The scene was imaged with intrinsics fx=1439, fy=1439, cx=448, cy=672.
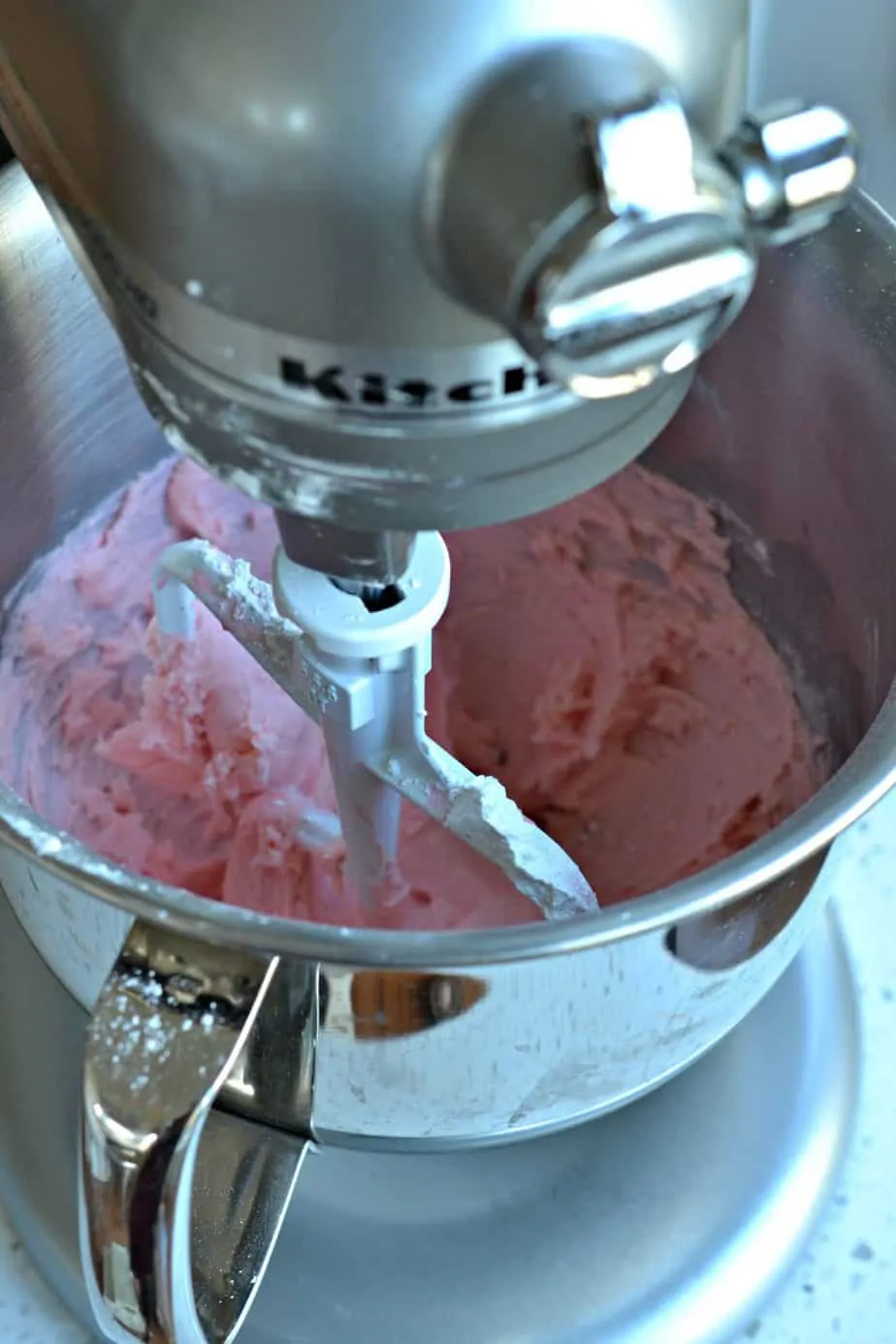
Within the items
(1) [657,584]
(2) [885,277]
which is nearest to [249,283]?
(2) [885,277]

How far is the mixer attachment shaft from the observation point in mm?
429

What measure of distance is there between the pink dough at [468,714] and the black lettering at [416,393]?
0.33 m

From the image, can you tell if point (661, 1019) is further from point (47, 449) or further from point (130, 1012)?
point (47, 449)

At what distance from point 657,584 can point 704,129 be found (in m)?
0.41

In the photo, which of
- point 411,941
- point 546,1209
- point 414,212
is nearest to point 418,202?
point 414,212

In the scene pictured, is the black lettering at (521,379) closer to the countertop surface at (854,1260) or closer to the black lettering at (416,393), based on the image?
the black lettering at (416,393)

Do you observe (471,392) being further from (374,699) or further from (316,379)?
(374,699)

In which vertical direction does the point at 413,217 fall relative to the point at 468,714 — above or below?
above

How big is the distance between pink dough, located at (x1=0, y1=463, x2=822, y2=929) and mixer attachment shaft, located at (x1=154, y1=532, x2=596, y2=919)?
0.08 m

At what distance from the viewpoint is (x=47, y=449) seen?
60cm

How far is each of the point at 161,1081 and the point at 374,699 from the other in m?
0.16

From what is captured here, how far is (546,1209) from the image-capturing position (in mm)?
519

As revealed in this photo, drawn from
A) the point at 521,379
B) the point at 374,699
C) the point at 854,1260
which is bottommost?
the point at 854,1260

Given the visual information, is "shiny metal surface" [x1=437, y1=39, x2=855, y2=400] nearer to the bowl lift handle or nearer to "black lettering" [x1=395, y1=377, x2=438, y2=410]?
"black lettering" [x1=395, y1=377, x2=438, y2=410]
